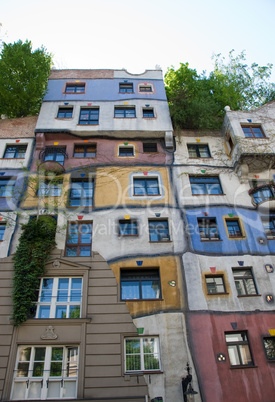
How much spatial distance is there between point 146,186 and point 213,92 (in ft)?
40.3

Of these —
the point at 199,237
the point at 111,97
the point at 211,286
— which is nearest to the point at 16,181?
the point at 111,97

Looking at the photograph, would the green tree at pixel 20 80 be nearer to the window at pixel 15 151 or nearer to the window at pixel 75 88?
the window at pixel 75 88

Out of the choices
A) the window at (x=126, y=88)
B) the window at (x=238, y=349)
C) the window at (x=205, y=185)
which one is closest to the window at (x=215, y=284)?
the window at (x=238, y=349)

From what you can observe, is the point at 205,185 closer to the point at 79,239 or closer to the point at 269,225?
the point at 269,225

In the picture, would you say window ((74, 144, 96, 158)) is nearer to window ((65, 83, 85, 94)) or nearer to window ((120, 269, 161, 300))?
window ((65, 83, 85, 94))

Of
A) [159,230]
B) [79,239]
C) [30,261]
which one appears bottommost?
[30,261]

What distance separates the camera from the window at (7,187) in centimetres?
1624

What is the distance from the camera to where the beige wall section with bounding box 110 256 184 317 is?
12.6 metres

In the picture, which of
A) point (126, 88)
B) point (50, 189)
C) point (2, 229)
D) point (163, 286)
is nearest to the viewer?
point (163, 286)

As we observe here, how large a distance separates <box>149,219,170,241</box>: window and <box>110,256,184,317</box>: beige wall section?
3.99 ft

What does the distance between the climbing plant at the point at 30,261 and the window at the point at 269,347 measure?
9.45 m

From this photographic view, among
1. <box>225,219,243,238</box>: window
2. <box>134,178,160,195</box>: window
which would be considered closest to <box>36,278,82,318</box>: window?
<box>134,178,160,195</box>: window

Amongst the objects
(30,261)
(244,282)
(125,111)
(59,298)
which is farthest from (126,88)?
(59,298)

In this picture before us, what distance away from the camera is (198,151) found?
1908 centimetres
